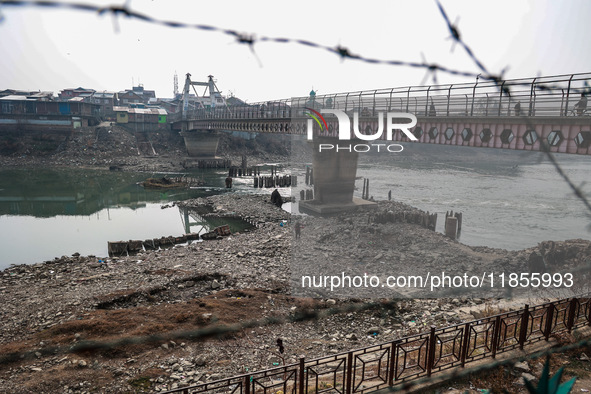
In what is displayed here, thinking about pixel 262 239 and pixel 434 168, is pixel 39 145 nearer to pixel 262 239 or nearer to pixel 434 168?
pixel 262 239

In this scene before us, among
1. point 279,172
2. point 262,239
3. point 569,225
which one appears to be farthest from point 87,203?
point 569,225

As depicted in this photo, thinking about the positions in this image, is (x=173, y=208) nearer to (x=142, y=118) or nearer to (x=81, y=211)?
(x=81, y=211)

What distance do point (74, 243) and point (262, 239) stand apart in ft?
30.6

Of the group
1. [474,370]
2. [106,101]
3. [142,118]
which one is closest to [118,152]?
[142,118]

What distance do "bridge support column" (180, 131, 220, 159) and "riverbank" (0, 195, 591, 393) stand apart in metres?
40.6

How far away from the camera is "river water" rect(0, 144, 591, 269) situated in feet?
71.9

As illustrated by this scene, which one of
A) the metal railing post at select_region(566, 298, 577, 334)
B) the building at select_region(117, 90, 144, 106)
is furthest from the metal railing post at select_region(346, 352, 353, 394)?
the building at select_region(117, 90, 144, 106)

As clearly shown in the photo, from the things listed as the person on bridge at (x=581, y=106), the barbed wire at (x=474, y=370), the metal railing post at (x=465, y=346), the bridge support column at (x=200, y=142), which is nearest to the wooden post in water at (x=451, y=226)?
the person on bridge at (x=581, y=106)

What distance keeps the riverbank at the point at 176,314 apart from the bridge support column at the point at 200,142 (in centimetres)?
4058

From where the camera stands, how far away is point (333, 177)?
1120 inches

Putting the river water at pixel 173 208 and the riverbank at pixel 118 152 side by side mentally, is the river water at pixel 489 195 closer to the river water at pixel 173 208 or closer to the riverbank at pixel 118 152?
the river water at pixel 173 208

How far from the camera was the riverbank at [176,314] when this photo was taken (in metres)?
8.09

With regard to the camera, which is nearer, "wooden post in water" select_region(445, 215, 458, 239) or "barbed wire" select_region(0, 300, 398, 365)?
"barbed wire" select_region(0, 300, 398, 365)

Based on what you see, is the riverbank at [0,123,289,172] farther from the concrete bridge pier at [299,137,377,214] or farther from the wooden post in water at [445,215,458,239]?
the wooden post in water at [445,215,458,239]
